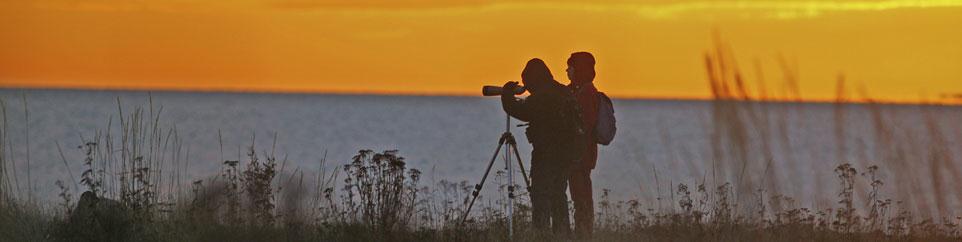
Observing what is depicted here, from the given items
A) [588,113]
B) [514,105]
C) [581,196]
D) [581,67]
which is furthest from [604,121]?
[514,105]

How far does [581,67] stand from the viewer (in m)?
10.9

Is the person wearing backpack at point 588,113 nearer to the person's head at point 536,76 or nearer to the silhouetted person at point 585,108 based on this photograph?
the silhouetted person at point 585,108

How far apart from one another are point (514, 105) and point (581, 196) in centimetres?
102

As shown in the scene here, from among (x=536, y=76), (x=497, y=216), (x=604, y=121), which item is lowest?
(x=497, y=216)

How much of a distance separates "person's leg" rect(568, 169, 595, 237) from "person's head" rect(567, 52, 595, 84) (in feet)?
2.08

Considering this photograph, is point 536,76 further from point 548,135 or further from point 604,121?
point 604,121

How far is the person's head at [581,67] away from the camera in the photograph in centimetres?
1091

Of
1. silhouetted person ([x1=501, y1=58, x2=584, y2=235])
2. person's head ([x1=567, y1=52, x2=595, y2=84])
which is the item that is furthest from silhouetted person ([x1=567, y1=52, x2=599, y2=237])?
silhouetted person ([x1=501, y1=58, x2=584, y2=235])

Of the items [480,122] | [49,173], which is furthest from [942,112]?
[480,122]

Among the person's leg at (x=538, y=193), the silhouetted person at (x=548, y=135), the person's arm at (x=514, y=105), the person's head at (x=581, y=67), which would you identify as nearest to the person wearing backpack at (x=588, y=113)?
the person's head at (x=581, y=67)

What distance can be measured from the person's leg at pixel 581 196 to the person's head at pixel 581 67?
633 millimetres

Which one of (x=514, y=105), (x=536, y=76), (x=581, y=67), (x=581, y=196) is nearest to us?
(x=514, y=105)

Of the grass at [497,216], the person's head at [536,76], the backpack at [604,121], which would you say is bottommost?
the grass at [497,216]

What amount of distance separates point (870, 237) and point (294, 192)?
13.1 feet
